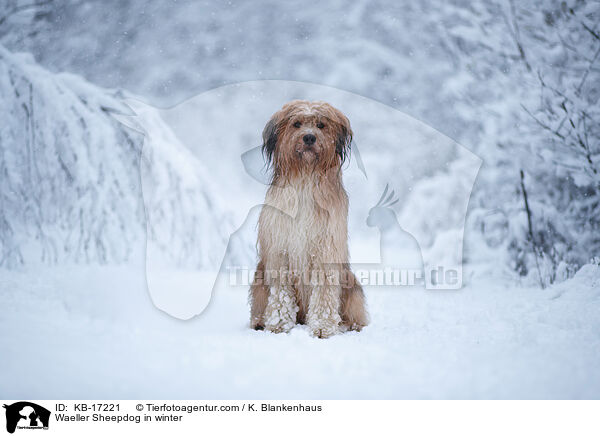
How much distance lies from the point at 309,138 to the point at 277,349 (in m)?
1.38

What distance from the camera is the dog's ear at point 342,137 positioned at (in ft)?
11.0

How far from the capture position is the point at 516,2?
5.09 metres

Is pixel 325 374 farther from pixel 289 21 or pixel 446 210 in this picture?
pixel 289 21

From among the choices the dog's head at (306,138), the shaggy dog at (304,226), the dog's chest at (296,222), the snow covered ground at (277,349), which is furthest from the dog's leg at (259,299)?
the dog's head at (306,138)

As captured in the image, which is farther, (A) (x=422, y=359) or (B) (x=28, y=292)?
(B) (x=28, y=292)

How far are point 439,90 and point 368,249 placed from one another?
2.09m

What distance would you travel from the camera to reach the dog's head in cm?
321

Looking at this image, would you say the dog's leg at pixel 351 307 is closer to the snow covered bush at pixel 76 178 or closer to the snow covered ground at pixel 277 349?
the snow covered ground at pixel 277 349

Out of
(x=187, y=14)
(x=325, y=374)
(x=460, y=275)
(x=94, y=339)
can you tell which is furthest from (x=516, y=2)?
(x=94, y=339)

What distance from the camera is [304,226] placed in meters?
3.30
